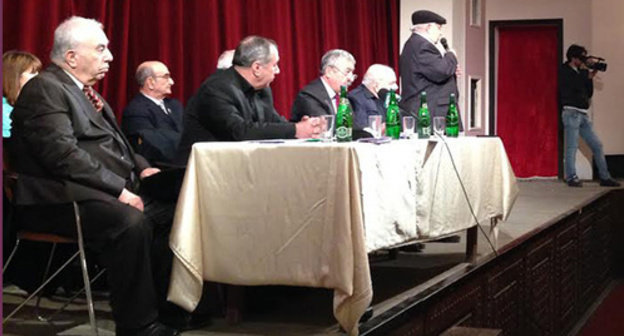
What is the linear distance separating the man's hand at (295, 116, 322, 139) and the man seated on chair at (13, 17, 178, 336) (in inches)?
22.3

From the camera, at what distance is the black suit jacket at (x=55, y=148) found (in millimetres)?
2543

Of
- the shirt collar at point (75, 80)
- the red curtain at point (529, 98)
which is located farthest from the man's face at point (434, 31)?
the red curtain at point (529, 98)

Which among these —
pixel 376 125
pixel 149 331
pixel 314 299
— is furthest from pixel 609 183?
pixel 149 331

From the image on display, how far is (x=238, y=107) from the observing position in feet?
10.2

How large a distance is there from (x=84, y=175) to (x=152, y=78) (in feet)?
6.67

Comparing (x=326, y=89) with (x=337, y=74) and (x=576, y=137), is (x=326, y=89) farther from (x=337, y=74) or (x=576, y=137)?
(x=576, y=137)

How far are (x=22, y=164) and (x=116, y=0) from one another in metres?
2.24

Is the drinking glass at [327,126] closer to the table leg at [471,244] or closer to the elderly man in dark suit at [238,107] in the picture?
the elderly man in dark suit at [238,107]

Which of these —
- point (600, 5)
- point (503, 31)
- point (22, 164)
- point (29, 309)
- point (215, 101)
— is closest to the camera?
point (22, 164)

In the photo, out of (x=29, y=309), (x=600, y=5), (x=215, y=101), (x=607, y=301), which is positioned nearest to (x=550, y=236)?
(x=607, y=301)

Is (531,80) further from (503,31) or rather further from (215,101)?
(215,101)

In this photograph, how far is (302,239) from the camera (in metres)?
2.56

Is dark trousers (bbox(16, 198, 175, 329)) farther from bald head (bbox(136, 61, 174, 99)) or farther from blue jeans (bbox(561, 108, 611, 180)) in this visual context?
blue jeans (bbox(561, 108, 611, 180))

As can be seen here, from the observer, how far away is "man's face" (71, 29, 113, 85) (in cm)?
275
